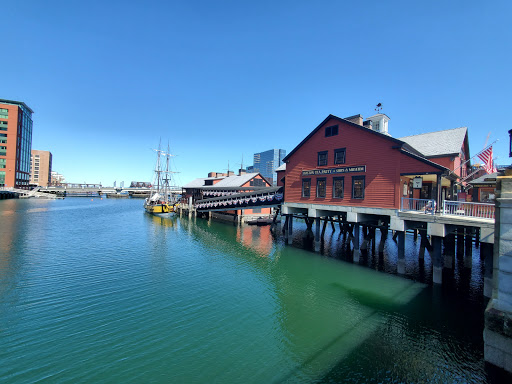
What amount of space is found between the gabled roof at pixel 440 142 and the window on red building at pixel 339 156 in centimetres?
712

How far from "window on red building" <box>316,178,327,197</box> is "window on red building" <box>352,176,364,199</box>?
9.88ft

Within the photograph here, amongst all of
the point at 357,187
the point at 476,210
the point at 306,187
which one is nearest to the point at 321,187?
the point at 306,187

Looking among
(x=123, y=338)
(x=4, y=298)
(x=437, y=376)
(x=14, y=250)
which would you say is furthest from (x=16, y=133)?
(x=437, y=376)

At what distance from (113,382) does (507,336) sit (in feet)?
42.2

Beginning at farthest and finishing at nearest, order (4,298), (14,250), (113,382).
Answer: (14,250) < (4,298) < (113,382)

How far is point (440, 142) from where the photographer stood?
23250 millimetres

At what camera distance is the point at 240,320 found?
1232cm

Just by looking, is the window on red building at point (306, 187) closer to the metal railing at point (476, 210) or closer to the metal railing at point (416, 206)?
the metal railing at point (416, 206)

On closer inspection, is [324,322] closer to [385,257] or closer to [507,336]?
[507,336]

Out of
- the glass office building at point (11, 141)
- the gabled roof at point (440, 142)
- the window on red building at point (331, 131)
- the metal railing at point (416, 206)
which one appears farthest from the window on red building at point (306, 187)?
the glass office building at point (11, 141)

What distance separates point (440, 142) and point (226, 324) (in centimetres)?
2406

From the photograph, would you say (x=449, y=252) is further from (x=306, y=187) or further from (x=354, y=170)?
(x=306, y=187)

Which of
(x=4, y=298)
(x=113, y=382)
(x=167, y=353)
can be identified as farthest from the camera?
(x=4, y=298)

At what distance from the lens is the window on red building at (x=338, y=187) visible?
896 inches
